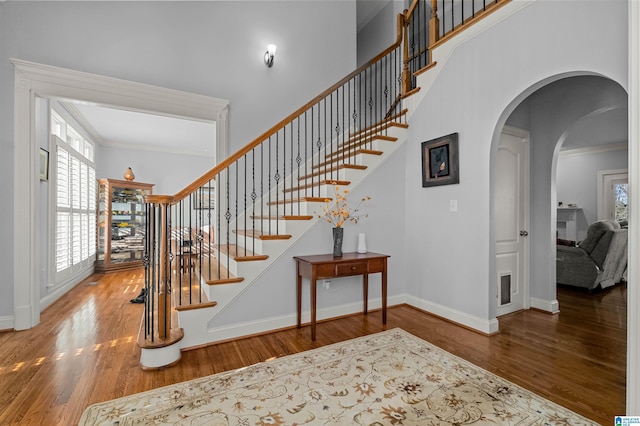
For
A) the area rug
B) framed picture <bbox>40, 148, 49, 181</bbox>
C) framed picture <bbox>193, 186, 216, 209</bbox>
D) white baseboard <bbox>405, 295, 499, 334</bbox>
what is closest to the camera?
the area rug

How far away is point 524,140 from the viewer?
362 centimetres

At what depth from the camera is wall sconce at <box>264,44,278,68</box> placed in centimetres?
414

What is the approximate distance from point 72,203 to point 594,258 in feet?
25.1

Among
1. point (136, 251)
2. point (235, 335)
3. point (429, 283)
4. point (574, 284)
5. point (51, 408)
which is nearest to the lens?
point (51, 408)

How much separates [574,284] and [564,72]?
11.2 ft

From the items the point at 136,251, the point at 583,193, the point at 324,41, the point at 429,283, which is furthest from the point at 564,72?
the point at 136,251

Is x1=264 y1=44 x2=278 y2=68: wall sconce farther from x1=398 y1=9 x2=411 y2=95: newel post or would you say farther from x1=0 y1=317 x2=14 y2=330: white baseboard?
x1=0 y1=317 x2=14 y2=330: white baseboard

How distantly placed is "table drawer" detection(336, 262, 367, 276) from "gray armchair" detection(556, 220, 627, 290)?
3.47 m

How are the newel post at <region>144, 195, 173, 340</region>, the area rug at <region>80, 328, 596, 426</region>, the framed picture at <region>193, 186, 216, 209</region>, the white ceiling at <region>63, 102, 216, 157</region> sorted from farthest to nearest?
the white ceiling at <region>63, 102, 216, 157</region> < the framed picture at <region>193, 186, 216, 209</region> < the newel post at <region>144, 195, 173, 340</region> < the area rug at <region>80, 328, 596, 426</region>

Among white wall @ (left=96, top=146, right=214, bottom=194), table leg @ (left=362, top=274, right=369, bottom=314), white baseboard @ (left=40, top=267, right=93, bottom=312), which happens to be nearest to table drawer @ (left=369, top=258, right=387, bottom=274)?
table leg @ (left=362, top=274, right=369, bottom=314)

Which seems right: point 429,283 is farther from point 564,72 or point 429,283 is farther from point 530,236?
point 564,72

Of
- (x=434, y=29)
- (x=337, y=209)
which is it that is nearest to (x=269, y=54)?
(x=434, y=29)

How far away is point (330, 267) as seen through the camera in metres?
2.85

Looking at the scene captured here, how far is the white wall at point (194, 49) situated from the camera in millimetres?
3010
